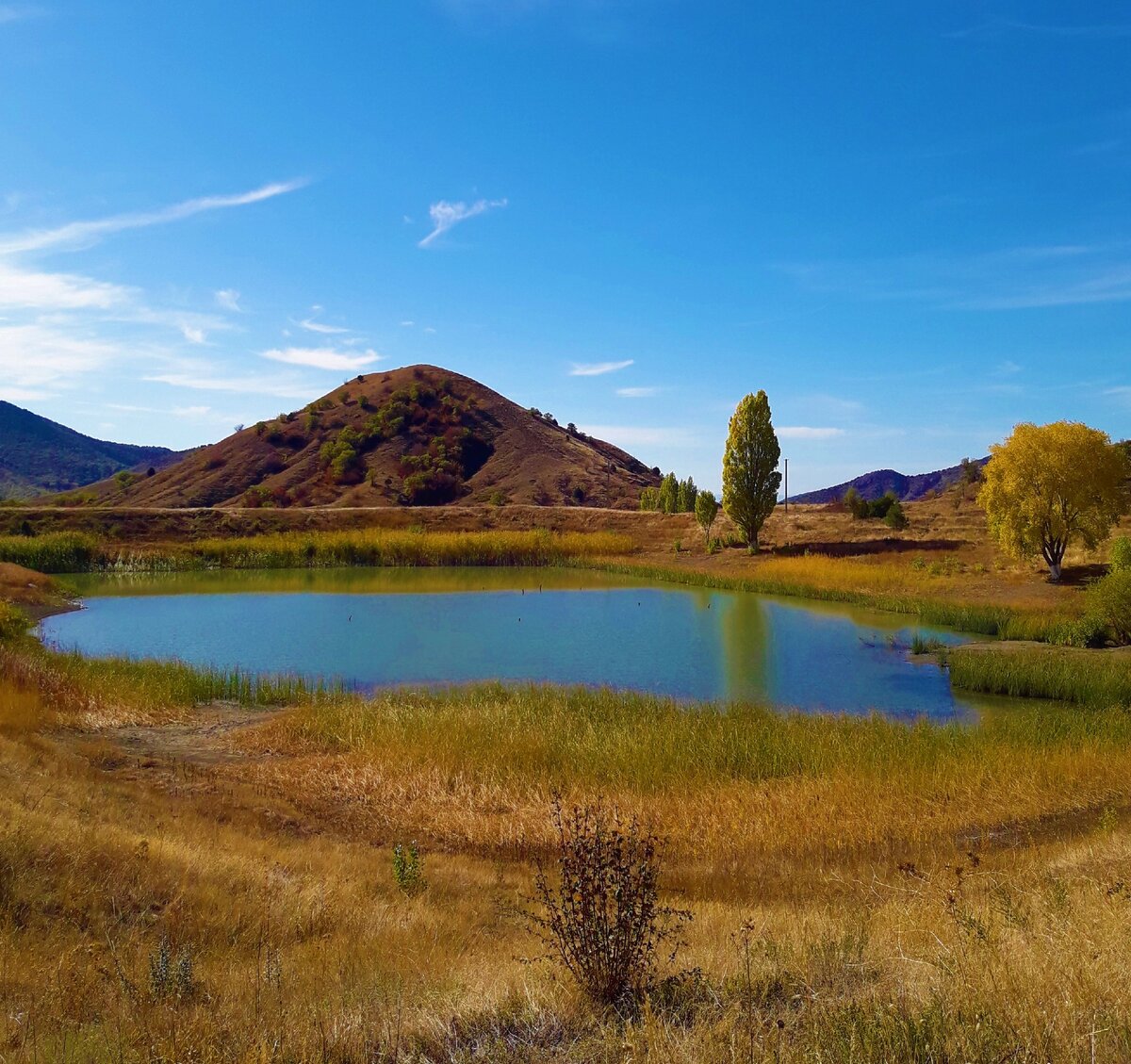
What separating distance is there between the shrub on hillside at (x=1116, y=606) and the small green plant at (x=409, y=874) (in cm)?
2259

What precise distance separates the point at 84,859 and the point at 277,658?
686 inches

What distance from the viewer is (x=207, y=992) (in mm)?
4883

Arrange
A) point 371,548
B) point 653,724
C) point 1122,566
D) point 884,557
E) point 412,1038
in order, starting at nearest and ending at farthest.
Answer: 1. point 412,1038
2. point 653,724
3. point 1122,566
4. point 884,557
5. point 371,548

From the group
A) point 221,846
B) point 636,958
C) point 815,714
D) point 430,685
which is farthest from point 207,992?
point 430,685

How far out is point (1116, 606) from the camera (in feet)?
74.6

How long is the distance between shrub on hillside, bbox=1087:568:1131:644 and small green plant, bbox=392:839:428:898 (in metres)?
22.6

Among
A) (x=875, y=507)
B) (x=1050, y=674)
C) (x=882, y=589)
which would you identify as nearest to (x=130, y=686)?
(x=1050, y=674)

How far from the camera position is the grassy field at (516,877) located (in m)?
4.08

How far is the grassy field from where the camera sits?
408 cm

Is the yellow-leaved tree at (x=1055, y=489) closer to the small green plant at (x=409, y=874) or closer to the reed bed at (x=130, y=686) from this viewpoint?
the reed bed at (x=130, y=686)

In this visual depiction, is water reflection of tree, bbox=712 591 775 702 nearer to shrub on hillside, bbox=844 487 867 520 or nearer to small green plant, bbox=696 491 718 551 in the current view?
small green plant, bbox=696 491 718 551

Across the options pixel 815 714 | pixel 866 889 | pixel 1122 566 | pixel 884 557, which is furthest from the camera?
pixel 884 557

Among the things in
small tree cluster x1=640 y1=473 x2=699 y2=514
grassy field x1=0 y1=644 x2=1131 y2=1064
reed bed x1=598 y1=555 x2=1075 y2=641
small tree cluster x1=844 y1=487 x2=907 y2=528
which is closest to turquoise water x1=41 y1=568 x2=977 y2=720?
reed bed x1=598 y1=555 x2=1075 y2=641

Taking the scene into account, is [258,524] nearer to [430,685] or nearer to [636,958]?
[430,685]
